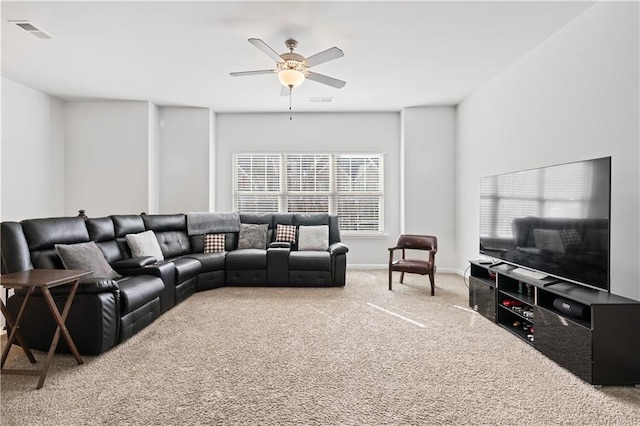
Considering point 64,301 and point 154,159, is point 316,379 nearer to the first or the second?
point 64,301

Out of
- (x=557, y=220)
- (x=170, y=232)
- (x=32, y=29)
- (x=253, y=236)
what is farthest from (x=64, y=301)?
(x=557, y=220)

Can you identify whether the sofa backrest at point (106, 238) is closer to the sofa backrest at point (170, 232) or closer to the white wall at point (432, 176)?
the sofa backrest at point (170, 232)

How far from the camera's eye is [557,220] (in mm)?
2750

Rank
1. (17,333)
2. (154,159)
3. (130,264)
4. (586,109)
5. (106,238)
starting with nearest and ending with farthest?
1. (17,333)
2. (586,109)
3. (130,264)
4. (106,238)
5. (154,159)

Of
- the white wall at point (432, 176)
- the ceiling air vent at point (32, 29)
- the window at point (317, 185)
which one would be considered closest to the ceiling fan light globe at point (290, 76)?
the ceiling air vent at point (32, 29)

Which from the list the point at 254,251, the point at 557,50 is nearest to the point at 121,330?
the point at 254,251

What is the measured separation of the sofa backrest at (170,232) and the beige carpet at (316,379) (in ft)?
4.97

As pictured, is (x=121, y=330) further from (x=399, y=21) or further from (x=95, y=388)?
(x=399, y=21)

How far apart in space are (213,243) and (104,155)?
2.49 m

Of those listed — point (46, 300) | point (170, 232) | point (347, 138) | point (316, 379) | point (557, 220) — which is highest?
point (347, 138)

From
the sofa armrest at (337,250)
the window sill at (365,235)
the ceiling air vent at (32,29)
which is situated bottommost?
the sofa armrest at (337,250)

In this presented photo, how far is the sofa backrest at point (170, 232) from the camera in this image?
15.5 ft

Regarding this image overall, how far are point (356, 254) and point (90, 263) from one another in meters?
4.25

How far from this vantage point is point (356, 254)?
20.7 ft
